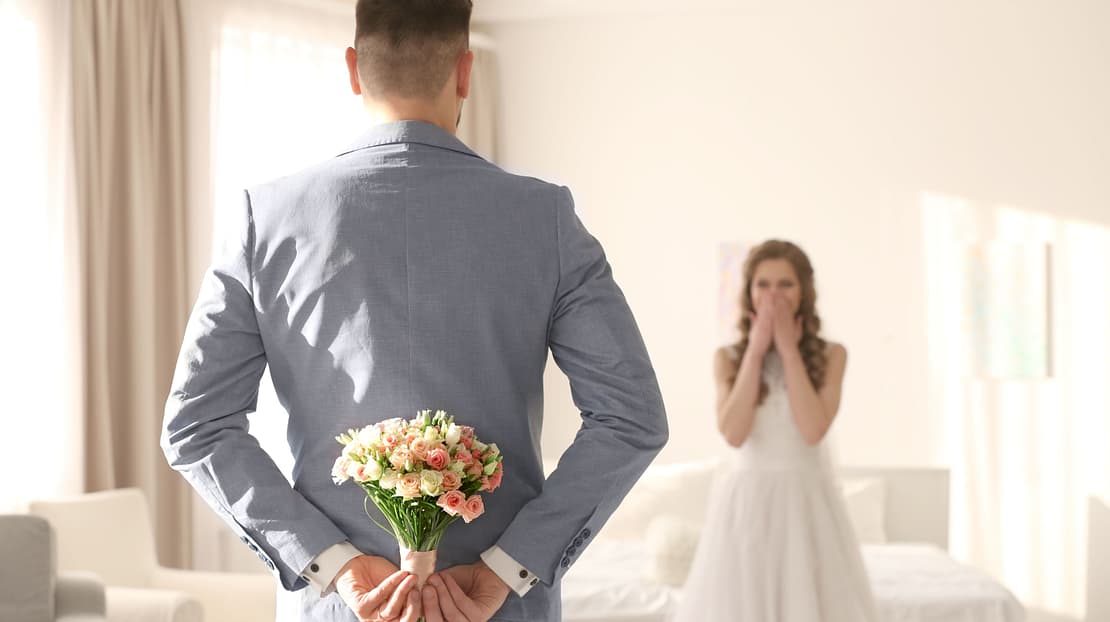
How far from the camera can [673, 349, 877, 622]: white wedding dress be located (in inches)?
133

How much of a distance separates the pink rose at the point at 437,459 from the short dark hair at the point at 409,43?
0.45 metres

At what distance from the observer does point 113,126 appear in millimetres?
4715

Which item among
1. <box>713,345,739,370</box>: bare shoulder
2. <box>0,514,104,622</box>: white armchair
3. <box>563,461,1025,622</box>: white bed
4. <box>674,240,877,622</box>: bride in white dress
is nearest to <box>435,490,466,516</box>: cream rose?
<box>674,240,877,622</box>: bride in white dress

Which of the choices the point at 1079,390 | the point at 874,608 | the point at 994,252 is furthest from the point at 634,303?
the point at 874,608

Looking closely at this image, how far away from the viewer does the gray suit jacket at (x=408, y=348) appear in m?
1.31

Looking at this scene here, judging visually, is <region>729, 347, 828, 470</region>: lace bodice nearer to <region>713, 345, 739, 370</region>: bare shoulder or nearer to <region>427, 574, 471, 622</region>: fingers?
<region>713, 345, 739, 370</region>: bare shoulder

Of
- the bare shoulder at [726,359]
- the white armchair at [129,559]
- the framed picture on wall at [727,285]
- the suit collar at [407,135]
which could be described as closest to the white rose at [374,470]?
the suit collar at [407,135]

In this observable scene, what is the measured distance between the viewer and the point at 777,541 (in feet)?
11.3

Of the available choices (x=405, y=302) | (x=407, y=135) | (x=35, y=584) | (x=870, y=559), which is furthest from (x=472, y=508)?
(x=870, y=559)

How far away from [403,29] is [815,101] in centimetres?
509

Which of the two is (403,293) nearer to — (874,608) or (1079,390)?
(874,608)

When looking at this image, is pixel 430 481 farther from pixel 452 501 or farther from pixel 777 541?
pixel 777 541

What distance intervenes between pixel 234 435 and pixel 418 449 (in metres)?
0.27

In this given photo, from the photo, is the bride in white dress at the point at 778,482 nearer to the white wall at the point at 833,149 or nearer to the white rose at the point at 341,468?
the white rose at the point at 341,468
